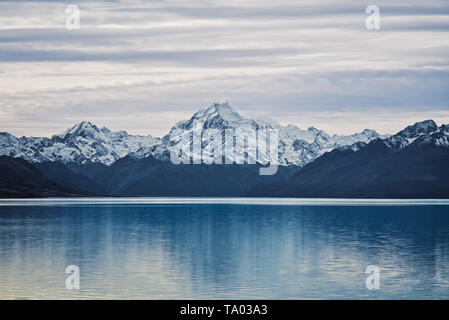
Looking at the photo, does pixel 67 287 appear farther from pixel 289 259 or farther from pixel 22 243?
pixel 22 243

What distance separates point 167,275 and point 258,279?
8.20 m

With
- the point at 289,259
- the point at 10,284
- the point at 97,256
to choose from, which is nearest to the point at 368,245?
the point at 289,259

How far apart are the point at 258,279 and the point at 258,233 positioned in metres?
59.4

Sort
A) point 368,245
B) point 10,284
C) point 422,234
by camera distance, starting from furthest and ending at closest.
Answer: point 422,234 < point 368,245 < point 10,284

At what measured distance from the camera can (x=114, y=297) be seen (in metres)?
52.6
